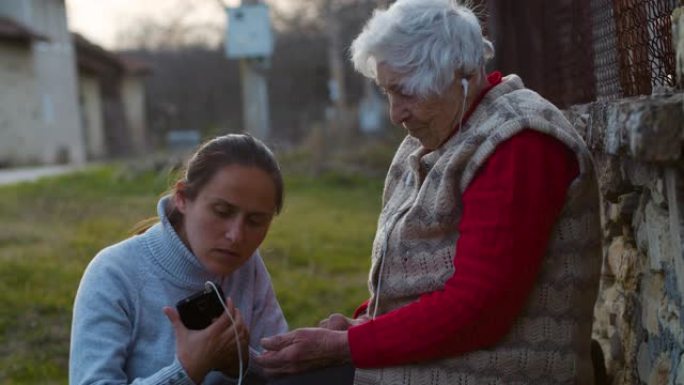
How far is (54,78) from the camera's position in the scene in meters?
30.7

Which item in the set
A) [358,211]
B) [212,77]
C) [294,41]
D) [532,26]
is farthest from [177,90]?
[532,26]

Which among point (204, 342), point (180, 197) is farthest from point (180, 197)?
point (204, 342)

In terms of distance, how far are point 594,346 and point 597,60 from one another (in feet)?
3.50

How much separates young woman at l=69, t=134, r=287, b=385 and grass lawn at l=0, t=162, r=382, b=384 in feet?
1.95

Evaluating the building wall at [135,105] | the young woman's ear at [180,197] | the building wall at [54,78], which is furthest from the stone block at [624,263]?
the building wall at [135,105]

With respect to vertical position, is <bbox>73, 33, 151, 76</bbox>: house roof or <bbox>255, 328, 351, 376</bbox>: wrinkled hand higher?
<bbox>73, 33, 151, 76</bbox>: house roof

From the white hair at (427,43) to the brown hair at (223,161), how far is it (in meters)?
0.42

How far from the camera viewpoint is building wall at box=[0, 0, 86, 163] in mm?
29297

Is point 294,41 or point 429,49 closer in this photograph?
point 429,49

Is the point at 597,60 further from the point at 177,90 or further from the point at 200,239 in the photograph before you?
the point at 177,90

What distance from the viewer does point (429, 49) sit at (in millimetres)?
2498

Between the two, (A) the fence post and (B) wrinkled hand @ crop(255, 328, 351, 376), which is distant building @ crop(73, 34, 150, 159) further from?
(A) the fence post

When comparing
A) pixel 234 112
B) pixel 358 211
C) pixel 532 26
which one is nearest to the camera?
pixel 532 26

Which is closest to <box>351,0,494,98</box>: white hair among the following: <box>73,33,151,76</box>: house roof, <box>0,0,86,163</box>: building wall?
<box>0,0,86,163</box>: building wall
